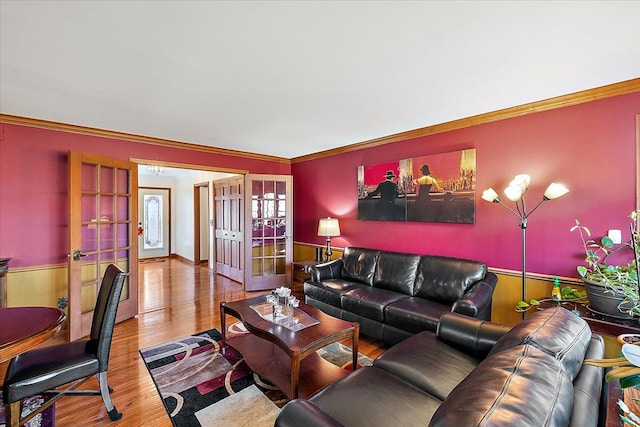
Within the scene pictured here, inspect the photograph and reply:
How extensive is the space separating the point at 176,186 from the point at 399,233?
6862 mm

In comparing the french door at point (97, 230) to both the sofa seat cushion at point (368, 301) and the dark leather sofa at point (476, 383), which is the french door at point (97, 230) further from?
the dark leather sofa at point (476, 383)

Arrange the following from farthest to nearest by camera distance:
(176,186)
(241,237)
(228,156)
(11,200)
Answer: (176,186) < (241,237) < (228,156) < (11,200)

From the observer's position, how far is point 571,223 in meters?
2.66

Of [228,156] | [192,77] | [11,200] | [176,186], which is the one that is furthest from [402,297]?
[176,186]

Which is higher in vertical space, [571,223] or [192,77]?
[192,77]

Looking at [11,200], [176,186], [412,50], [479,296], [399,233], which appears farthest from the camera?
[176,186]

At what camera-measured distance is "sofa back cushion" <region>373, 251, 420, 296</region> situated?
3379 mm

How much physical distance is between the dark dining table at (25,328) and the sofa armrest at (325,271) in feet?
8.43

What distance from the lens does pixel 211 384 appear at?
91.0 inches

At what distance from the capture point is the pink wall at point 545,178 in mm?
2436

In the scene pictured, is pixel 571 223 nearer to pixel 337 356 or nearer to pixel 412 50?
pixel 412 50

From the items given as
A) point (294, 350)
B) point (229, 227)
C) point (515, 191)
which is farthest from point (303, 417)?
point (229, 227)

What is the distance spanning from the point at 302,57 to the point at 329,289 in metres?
2.51

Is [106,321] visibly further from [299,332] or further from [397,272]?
[397,272]
